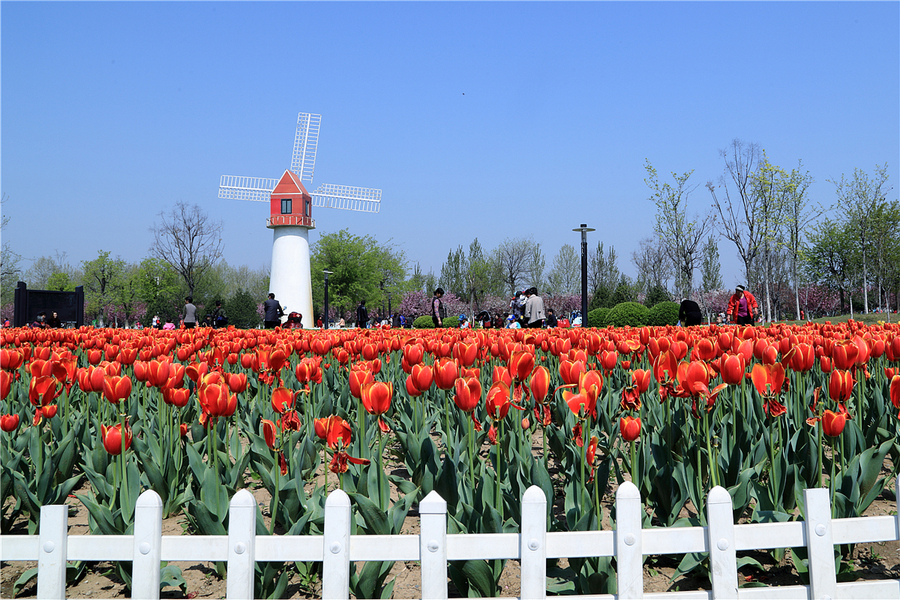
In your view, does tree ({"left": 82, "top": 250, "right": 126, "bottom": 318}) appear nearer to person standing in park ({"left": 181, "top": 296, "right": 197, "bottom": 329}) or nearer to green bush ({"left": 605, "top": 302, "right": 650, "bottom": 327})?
person standing in park ({"left": 181, "top": 296, "right": 197, "bottom": 329})

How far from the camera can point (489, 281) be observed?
193ft

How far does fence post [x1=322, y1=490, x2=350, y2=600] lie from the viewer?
186 cm

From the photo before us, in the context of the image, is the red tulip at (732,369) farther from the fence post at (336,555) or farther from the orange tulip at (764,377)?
the fence post at (336,555)

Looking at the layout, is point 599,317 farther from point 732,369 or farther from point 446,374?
point 446,374

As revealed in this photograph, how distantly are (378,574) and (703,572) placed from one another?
1.31 metres

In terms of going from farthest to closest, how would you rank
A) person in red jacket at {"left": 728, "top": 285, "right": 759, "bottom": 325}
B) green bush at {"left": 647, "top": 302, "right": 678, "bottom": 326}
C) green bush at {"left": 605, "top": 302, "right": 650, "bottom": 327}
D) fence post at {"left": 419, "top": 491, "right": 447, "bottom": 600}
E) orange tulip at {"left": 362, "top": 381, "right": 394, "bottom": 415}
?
1. green bush at {"left": 647, "top": 302, "right": 678, "bottom": 326}
2. green bush at {"left": 605, "top": 302, "right": 650, "bottom": 327}
3. person in red jacket at {"left": 728, "top": 285, "right": 759, "bottom": 325}
4. orange tulip at {"left": 362, "top": 381, "right": 394, "bottom": 415}
5. fence post at {"left": 419, "top": 491, "right": 447, "bottom": 600}

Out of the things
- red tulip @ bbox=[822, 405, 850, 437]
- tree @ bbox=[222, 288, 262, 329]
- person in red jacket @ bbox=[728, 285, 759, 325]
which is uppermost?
tree @ bbox=[222, 288, 262, 329]

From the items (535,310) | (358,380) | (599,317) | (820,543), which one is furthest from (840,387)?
(599,317)

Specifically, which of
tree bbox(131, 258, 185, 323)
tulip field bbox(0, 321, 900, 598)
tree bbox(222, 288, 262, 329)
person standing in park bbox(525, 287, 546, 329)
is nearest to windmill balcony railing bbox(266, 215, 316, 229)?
tree bbox(222, 288, 262, 329)

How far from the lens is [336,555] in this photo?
1.88 metres

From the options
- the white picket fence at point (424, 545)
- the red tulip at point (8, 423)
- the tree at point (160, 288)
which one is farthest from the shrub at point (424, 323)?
the white picket fence at point (424, 545)

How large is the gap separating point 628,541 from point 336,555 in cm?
90

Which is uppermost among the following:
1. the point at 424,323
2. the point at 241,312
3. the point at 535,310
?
the point at 241,312

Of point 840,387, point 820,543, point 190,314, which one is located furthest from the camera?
point 190,314
